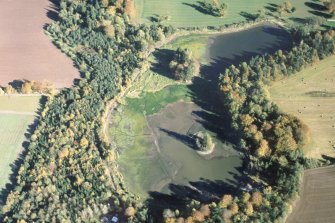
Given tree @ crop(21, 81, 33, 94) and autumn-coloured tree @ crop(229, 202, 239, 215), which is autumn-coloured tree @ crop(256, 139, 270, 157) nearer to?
autumn-coloured tree @ crop(229, 202, 239, 215)

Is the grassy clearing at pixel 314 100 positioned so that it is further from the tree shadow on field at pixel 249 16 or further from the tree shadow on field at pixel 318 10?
the tree shadow on field at pixel 249 16

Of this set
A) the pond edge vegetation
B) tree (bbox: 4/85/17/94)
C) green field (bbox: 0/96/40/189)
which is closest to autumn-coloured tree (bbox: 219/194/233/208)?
the pond edge vegetation

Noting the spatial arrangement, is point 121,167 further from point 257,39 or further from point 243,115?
point 257,39

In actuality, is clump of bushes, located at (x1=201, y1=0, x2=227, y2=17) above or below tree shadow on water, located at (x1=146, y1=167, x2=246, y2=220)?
above

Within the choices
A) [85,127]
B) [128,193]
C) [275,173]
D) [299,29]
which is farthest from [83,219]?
[299,29]

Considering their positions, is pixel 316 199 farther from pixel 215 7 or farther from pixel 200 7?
pixel 200 7

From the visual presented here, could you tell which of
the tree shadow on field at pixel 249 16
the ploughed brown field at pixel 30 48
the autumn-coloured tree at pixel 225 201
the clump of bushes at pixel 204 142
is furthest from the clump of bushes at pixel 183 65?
the autumn-coloured tree at pixel 225 201
